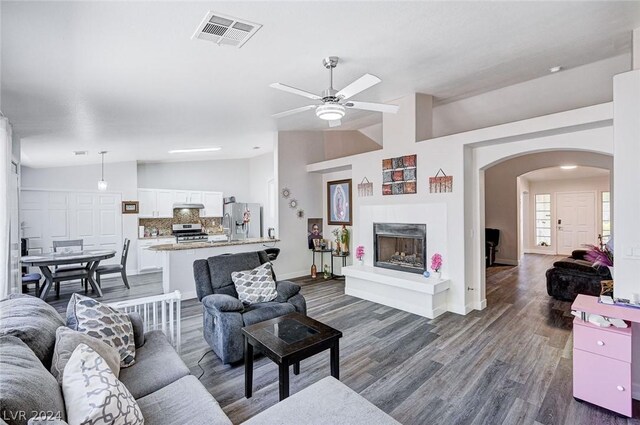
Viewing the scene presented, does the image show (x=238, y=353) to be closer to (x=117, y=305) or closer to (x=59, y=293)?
(x=117, y=305)

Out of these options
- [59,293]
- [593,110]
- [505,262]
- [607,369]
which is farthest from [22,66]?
[505,262]

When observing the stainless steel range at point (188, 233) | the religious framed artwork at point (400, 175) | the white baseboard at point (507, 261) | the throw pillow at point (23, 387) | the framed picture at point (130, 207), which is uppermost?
the religious framed artwork at point (400, 175)

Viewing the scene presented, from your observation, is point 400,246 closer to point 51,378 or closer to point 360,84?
point 360,84

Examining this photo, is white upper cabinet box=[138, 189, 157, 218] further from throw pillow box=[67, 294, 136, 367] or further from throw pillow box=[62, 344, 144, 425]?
throw pillow box=[62, 344, 144, 425]

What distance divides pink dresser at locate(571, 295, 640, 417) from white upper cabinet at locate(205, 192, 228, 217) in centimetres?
771

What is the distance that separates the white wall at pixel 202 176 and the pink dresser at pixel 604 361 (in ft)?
25.5

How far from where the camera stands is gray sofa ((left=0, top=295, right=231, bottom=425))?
1.09 meters

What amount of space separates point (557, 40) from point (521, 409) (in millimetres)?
3314

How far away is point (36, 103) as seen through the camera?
319cm

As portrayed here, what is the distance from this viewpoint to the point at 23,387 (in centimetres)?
110

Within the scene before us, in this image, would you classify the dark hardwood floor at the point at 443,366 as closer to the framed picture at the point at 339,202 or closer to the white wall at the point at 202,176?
the framed picture at the point at 339,202

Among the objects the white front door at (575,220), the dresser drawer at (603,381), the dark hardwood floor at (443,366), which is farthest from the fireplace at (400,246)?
the white front door at (575,220)

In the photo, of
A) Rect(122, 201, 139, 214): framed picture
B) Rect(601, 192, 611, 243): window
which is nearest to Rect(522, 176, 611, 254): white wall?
Rect(601, 192, 611, 243): window

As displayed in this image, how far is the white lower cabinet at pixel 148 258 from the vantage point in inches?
273
